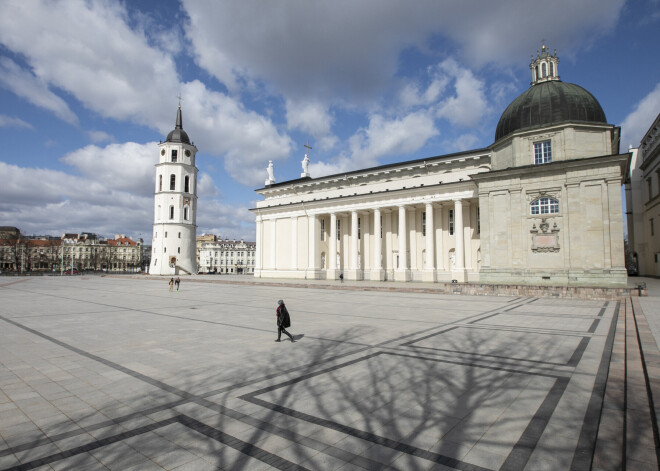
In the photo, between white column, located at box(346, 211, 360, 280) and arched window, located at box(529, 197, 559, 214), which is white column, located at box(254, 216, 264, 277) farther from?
arched window, located at box(529, 197, 559, 214)

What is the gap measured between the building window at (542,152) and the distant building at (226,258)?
113816 millimetres

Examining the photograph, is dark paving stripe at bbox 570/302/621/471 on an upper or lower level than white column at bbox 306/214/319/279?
lower

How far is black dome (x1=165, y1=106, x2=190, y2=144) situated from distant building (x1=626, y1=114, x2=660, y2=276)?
7229 cm

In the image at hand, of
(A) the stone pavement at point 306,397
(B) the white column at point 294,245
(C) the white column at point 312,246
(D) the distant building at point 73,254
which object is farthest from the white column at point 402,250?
(D) the distant building at point 73,254

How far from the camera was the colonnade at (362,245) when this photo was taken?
130 feet

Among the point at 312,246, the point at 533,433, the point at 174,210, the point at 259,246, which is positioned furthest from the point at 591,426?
the point at 174,210

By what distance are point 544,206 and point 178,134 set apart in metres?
64.9

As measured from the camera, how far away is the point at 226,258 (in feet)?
456

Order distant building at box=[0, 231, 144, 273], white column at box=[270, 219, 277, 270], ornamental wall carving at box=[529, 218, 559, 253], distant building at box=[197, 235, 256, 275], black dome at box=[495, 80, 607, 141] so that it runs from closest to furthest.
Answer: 1. ornamental wall carving at box=[529, 218, 559, 253]
2. black dome at box=[495, 80, 607, 141]
3. white column at box=[270, 219, 277, 270]
4. distant building at box=[0, 231, 144, 273]
5. distant building at box=[197, 235, 256, 275]

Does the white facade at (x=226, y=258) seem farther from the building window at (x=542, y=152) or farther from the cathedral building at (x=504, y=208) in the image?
the building window at (x=542, y=152)

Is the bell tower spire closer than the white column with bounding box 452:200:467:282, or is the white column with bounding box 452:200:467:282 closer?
the bell tower spire

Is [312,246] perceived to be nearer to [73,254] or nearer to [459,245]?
[459,245]

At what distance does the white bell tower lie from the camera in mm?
68625

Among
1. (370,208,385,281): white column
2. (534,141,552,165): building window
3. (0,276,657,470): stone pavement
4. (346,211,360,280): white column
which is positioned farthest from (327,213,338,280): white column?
(0,276,657,470): stone pavement
